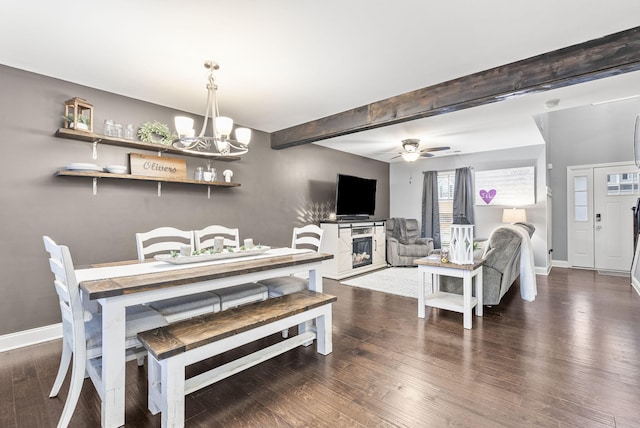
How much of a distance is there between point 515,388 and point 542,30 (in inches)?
101

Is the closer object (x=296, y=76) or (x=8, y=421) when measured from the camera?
(x=8, y=421)

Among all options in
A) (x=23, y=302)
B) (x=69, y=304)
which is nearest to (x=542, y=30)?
(x=69, y=304)

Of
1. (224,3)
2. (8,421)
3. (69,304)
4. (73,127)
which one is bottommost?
(8,421)

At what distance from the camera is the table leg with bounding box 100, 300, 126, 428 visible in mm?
1628

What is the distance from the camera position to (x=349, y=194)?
6.06 metres

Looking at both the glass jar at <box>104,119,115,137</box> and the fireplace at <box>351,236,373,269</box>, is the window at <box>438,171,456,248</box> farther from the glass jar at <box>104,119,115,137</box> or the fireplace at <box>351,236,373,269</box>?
the glass jar at <box>104,119,115,137</box>

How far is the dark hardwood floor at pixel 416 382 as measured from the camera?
175 centimetres

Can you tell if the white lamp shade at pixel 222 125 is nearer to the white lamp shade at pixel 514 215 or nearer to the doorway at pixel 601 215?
the white lamp shade at pixel 514 215

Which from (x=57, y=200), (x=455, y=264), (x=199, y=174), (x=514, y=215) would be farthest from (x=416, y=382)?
(x=514, y=215)

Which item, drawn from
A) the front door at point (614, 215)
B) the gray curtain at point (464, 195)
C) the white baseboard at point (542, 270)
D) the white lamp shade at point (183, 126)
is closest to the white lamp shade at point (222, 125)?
the white lamp shade at point (183, 126)

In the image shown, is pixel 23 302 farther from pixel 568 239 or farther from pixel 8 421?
pixel 568 239

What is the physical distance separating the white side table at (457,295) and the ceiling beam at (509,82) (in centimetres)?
167

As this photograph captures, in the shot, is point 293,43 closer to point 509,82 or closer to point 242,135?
point 242,135

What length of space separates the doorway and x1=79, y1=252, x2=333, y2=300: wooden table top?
666 cm
